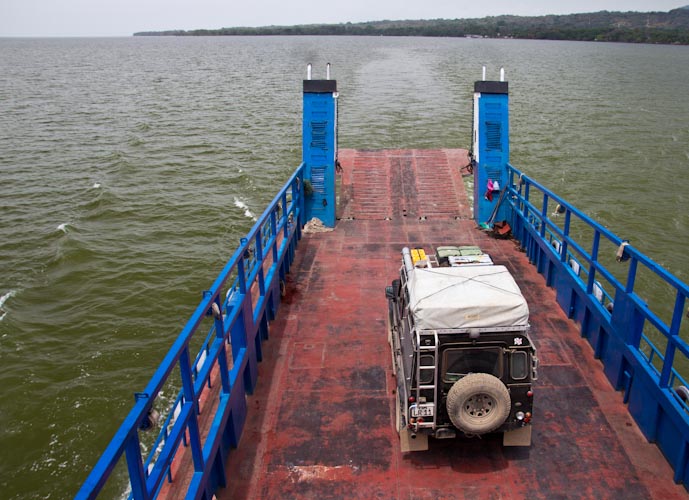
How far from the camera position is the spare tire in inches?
225

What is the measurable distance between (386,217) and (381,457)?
28.8ft

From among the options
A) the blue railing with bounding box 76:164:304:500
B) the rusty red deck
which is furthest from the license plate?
the blue railing with bounding box 76:164:304:500

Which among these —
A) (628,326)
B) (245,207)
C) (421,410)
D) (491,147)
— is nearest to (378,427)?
(421,410)

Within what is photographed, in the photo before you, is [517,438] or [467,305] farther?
[517,438]

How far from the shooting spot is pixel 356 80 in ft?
194

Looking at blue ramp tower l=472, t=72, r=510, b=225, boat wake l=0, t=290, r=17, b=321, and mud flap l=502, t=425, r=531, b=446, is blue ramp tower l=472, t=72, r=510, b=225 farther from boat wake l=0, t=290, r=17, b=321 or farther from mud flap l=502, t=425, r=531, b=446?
boat wake l=0, t=290, r=17, b=321

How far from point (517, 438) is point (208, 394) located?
371cm

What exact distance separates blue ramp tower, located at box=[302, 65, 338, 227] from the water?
429cm

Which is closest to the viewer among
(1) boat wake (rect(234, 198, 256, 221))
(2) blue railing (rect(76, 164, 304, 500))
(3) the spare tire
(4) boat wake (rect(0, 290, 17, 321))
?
(2) blue railing (rect(76, 164, 304, 500))

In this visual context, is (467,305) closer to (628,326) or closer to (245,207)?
(628,326)

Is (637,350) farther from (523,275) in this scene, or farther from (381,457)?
(523,275)

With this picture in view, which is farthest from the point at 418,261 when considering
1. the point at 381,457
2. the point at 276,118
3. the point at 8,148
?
the point at 276,118

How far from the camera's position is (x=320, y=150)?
553 inches

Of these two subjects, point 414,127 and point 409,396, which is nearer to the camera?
point 409,396
